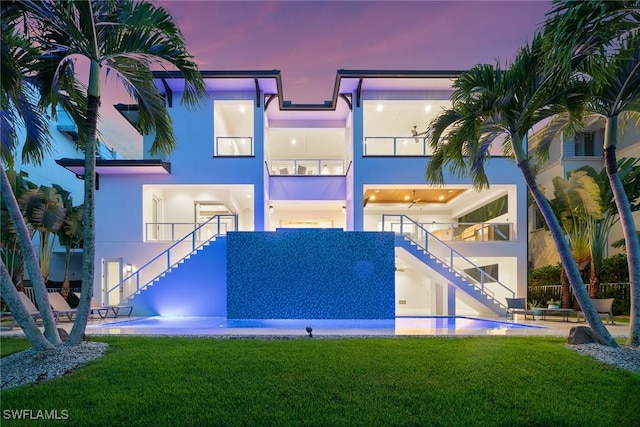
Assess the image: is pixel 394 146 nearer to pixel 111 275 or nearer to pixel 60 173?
pixel 111 275

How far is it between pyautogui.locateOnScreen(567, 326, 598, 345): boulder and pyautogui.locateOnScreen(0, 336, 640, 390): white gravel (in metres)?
0.24

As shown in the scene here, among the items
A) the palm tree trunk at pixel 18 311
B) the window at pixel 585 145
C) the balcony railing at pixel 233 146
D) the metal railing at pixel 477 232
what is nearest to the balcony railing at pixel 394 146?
the metal railing at pixel 477 232

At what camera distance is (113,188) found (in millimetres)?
15219

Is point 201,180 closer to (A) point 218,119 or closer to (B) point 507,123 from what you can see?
(A) point 218,119

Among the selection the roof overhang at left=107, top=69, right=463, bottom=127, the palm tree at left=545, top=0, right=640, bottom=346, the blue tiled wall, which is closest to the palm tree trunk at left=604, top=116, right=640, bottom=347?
the palm tree at left=545, top=0, right=640, bottom=346

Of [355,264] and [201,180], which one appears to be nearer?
[355,264]

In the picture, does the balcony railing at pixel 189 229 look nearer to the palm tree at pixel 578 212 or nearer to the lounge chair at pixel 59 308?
A: the lounge chair at pixel 59 308

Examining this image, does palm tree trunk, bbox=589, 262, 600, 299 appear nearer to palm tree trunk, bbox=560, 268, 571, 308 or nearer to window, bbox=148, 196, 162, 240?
palm tree trunk, bbox=560, 268, 571, 308

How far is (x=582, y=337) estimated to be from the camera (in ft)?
22.7

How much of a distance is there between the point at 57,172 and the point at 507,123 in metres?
25.0

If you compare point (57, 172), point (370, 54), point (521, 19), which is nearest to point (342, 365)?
point (521, 19)

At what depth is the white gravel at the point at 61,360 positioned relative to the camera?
513 centimetres

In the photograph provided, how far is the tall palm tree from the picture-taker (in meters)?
5.83


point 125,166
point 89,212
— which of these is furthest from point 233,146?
point 89,212
